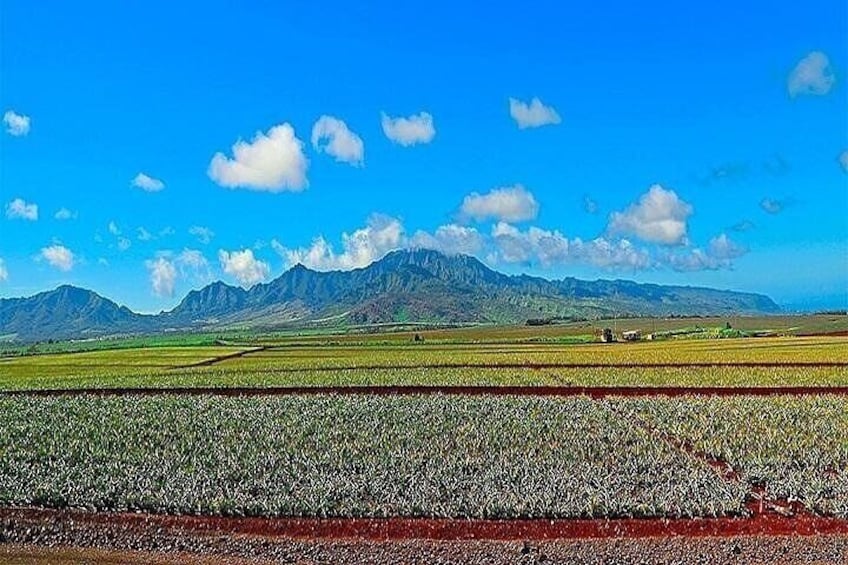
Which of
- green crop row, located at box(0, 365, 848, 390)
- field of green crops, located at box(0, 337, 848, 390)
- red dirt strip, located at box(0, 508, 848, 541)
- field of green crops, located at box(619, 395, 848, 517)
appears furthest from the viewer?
field of green crops, located at box(0, 337, 848, 390)

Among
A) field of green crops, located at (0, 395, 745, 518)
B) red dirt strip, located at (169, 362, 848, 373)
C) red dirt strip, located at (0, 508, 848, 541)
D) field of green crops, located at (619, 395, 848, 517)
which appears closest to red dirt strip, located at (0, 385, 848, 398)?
field of green crops, located at (619, 395, 848, 517)

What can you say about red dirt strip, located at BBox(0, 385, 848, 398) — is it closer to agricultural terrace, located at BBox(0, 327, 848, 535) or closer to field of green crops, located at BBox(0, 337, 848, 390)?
agricultural terrace, located at BBox(0, 327, 848, 535)

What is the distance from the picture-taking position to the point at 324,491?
1530cm

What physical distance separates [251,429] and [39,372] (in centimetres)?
3340

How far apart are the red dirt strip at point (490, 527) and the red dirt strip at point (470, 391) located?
17265 mm

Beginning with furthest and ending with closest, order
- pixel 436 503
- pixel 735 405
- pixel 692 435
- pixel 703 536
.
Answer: pixel 735 405 < pixel 692 435 < pixel 436 503 < pixel 703 536

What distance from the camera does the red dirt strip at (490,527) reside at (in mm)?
13367

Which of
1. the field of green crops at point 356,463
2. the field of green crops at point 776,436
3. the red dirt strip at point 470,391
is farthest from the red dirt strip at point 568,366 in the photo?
the field of green crops at point 356,463

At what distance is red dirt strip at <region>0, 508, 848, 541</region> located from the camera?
13.4 metres

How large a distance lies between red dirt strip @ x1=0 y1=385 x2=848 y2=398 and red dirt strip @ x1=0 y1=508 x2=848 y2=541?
17265 millimetres

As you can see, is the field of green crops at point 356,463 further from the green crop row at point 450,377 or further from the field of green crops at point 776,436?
the green crop row at point 450,377

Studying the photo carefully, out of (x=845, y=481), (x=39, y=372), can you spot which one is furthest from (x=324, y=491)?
(x=39, y=372)

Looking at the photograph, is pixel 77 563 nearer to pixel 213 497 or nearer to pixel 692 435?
pixel 213 497

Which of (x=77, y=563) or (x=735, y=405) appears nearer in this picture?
(x=77, y=563)
